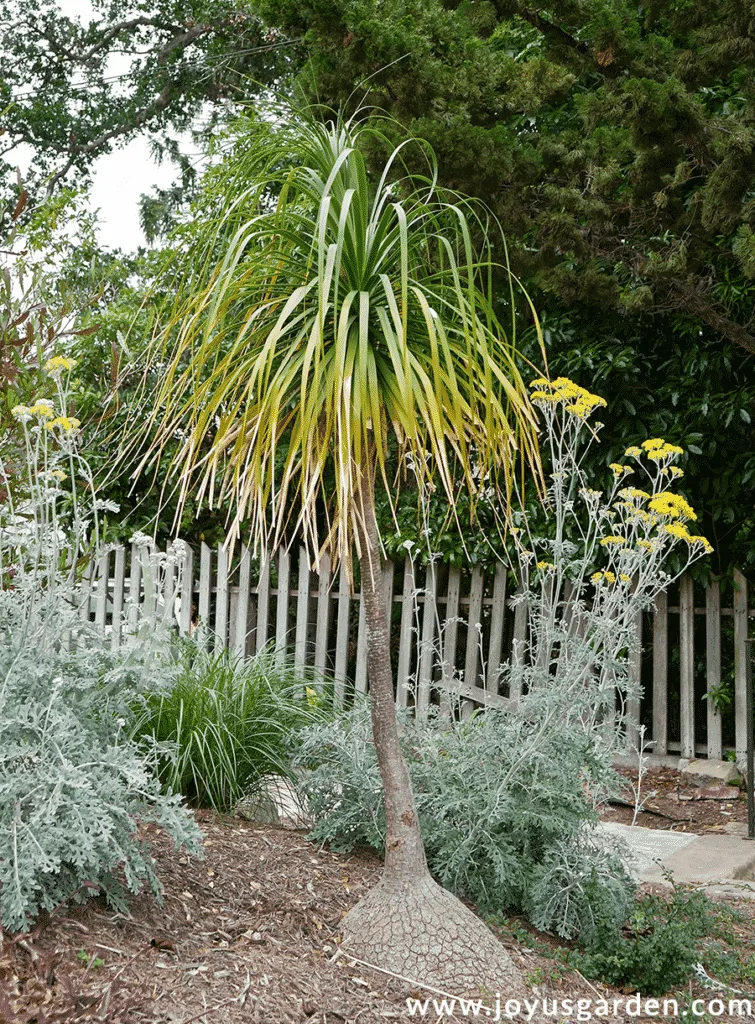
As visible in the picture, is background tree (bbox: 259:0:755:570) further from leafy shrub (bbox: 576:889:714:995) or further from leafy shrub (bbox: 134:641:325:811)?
leafy shrub (bbox: 576:889:714:995)

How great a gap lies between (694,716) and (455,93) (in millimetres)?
4015

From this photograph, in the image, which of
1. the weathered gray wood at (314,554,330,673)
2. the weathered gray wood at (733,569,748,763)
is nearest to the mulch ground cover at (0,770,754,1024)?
the weathered gray wood at (733,569,748,763)

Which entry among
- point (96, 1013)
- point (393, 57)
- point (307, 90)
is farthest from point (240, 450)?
point (307, 90)

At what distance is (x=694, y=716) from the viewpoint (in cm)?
629

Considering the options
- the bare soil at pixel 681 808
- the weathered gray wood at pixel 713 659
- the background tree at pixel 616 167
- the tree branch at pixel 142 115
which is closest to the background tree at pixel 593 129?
the background tree at pixel 616 167

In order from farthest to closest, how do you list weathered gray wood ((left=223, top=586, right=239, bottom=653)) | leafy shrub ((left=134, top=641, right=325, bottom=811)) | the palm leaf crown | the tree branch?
the tree branch, weathered gray wood ((left=223, top=586, right=239, bottom=653)), leafy shrub ((left=134, top=641, right=325, bottom=811)), the palm leaf crown

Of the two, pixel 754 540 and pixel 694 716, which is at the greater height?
pixel 754 540

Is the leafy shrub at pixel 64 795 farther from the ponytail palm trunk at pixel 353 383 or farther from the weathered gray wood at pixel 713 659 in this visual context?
the weathered gray wood at pixel 713 659

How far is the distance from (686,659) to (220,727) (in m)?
3.48

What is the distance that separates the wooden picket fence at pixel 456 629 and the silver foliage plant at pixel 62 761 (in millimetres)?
2449

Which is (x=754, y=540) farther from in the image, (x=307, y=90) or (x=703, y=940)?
(x=307, y=90)

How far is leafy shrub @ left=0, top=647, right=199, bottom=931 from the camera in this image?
2.40 m

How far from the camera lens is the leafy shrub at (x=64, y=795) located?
240cm

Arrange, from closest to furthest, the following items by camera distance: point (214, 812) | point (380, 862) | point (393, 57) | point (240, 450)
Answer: point (240, 450) → point (380, 862) → point (214, 812) → point (393, 57)
